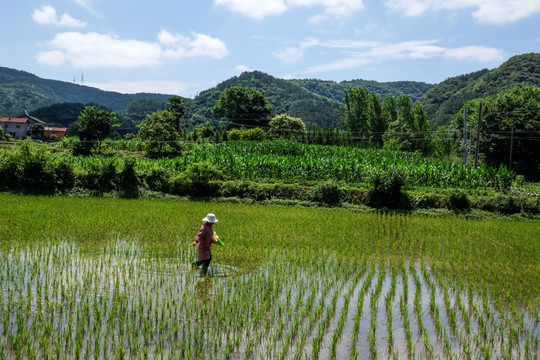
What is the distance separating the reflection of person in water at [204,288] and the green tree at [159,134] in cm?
3184

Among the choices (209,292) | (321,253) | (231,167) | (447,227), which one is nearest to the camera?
(209,292)

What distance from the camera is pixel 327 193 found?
23.6m

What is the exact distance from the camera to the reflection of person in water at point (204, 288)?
8.25 m

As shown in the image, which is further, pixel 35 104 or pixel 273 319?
pixel 35 104

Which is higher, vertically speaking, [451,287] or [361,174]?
[361,174]

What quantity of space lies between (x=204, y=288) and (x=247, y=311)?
1.56 meters

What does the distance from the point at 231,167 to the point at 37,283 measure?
21.0 metres

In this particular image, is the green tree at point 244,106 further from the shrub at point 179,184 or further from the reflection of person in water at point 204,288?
the reflection of person in water at point 204,288

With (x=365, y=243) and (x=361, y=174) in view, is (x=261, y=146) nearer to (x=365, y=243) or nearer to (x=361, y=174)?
(x=361, y=174)

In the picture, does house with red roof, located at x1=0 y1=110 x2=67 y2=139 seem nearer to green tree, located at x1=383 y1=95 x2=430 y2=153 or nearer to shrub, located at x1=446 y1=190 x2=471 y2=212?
green tree, located at x1=383 y1=95 x2=430 y2=153

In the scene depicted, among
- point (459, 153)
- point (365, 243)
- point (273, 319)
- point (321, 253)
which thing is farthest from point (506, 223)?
point (459, 153)

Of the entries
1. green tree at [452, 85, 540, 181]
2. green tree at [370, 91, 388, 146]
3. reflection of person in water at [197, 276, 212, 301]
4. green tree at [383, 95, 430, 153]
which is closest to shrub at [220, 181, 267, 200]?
reflection of person in water at [197, 276, 212, 301]

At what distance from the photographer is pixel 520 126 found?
42.1 m

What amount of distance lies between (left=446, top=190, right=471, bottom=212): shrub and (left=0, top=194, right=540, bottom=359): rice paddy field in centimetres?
557
